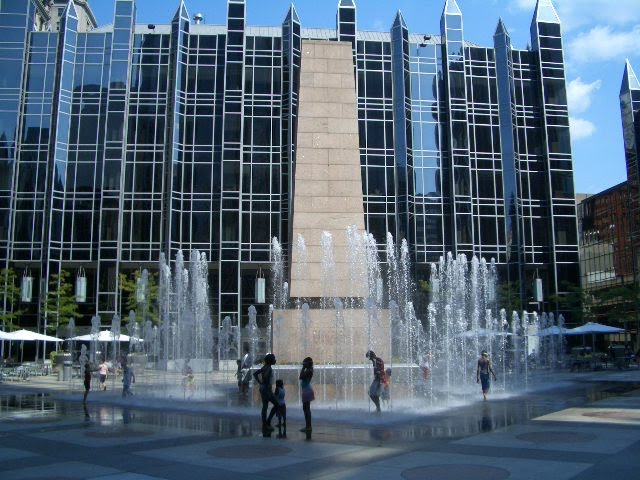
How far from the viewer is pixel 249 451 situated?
344 inches

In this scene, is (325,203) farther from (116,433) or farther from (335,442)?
(335,442)

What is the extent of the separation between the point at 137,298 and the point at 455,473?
106 ft

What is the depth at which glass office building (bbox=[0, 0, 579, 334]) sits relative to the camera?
131 feet

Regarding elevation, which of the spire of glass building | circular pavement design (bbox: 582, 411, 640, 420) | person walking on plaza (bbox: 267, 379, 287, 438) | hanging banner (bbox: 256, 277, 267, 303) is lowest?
circular pavement design (bbox: 582, 411, 640, 420)

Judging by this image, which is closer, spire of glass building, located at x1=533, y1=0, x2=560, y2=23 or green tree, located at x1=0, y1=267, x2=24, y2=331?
green tree, located at x1=0, y1=267, x2=24, y2=331

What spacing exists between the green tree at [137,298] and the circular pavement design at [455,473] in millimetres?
31724

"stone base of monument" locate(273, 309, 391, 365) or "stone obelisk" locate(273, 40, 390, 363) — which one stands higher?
"stone obelisk" locate(273, 40, 390, 363)

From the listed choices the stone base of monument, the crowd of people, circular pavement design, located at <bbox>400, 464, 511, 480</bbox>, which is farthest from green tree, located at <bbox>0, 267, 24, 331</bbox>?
circular pavement design, located at <bbox>400, 464, 511, 480</bbox>

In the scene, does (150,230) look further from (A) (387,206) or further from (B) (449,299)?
(B) (449,299)

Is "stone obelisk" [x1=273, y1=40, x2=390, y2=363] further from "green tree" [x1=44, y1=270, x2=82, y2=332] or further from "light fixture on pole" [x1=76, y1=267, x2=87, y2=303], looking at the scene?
"light fixture on pole" [x1=76, y1=267, x2=87, y2=303]

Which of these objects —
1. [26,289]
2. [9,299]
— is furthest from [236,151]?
[9,299]

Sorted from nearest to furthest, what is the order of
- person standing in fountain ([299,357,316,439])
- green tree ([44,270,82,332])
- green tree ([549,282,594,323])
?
person standing in fountain ([299,357,316,439])
green tree ([44,270,82,332])
green tree ([549,282,594,323])

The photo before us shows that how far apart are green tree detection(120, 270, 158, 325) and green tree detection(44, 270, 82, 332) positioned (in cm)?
286

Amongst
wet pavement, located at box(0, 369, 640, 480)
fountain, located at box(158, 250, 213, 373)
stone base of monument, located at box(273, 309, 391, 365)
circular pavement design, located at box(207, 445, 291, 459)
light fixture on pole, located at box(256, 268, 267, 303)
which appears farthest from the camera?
light fixture on pole, located at box(256, 268, 267, 303)
